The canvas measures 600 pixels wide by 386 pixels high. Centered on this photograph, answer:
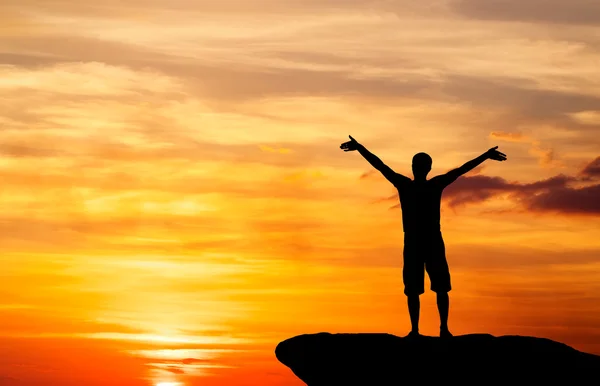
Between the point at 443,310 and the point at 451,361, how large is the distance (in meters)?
1.18

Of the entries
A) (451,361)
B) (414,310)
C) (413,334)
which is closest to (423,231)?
(414,310)

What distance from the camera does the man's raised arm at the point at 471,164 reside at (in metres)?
21.2

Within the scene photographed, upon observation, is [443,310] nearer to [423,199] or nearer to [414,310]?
[414,310]

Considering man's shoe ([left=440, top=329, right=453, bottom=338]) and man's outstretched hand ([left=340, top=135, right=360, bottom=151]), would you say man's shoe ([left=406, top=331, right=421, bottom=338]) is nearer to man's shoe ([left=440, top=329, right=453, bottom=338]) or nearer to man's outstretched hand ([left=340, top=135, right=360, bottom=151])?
man's shoe ([left=440, top=329, right=453, bottom=338])

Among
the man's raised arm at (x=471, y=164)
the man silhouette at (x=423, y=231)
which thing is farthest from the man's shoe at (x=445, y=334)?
the man's raised arm at (x=471, y=164)

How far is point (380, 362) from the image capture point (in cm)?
2167


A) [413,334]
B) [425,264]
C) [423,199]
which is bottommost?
[413,334]

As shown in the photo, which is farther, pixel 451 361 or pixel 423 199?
pixel 423 199

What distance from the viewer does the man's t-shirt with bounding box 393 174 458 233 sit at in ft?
70.2

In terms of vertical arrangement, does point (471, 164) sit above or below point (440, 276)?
above

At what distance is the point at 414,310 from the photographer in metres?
21.4

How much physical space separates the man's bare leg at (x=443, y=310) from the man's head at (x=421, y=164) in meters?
2.80

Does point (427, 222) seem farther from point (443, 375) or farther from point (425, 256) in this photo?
point (443, 375)

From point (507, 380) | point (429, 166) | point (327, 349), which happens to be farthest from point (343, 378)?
point (429, 166)
